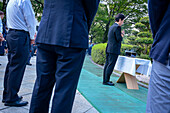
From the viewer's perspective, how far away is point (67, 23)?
1.46m

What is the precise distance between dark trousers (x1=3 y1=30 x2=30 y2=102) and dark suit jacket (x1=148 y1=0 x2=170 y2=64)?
1.99m

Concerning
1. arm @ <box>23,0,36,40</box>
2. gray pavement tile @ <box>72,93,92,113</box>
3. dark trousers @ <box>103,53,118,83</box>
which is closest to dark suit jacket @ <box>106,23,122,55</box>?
dark trousers @ <box>103,53,118,83</box>

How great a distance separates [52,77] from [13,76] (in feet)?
4.14

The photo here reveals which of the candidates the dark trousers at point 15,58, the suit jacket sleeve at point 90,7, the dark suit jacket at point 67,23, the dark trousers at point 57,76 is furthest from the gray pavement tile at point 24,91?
the suit jacket sleeve at point 90,7

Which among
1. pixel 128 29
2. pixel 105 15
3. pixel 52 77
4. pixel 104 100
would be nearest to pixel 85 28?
pixel 52 77

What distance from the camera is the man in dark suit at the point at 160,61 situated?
4.10 ft

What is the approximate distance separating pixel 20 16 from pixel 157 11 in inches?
83.0

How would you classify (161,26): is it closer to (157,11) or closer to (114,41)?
(157,11)

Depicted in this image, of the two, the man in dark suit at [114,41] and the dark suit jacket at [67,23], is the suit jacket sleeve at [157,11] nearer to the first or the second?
the dark suit jacket at [67,23]

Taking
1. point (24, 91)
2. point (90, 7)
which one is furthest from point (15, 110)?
point (90, 7)

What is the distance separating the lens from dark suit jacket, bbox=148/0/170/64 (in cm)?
129

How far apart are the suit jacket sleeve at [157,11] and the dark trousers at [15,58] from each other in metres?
1.99

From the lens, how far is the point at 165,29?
4.33 ft

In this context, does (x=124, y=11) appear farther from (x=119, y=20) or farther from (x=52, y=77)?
(x=52, y=77)
